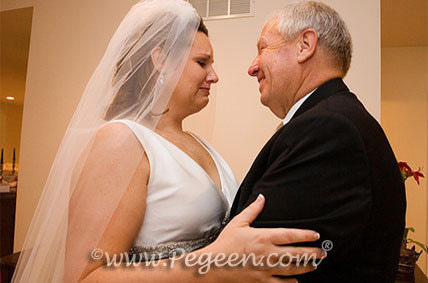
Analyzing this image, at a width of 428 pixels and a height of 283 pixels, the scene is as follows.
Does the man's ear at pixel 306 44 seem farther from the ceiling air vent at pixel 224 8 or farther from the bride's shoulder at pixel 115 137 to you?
the ceiling air vent at pixel 224 8

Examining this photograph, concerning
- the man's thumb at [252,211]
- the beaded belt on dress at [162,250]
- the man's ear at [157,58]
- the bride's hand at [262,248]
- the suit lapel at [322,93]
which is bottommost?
the beaded belt on dress at [162,250]

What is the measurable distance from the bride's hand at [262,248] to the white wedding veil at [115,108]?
38 cm

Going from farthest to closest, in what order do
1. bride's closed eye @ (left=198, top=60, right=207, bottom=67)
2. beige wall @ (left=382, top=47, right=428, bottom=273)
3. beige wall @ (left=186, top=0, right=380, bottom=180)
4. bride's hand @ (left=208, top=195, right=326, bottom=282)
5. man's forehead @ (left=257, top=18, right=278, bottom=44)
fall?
beige wall @ (left=382, top=47, right=428, bottom=273) → beige wall @ (left=186, top=0, right=380, bottom=180) → bride's closed eye @ (left=198, top=60, right=207, bottom=67) → man's forehead @ (left=257, top=18, right=278, bottom=44) → bride's hand @ (left=208, top=195, right=326, bottom=282)

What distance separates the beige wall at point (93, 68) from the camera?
238 centimetres

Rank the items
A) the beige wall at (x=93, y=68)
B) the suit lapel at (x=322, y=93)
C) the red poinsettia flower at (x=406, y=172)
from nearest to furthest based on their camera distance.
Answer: the suit lapel at (x=322, y=93), the red poinsettia flower at (x=406, y=172), the beige wall at (x=93, y=68)

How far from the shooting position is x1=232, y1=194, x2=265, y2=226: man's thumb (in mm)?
799

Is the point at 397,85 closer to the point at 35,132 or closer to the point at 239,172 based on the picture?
the point at 239,172

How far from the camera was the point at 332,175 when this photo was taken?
77 cm

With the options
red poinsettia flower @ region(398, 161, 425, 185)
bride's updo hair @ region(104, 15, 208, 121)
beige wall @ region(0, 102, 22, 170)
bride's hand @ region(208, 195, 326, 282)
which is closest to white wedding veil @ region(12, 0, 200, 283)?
→ bride's updo hair @ region(104, 15, 208, 121)

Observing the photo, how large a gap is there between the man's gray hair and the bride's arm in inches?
24.4

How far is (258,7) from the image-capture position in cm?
264

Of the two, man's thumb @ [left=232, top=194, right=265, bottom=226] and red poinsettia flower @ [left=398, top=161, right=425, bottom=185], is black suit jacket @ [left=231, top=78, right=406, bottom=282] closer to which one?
man's thumb @ [left=232, top=194, right=265, bottom=226]

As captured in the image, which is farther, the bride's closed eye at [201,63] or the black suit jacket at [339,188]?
the bride's closed eye at [201,63]

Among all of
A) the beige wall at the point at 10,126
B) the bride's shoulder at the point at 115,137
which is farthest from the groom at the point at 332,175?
the beige wall at the point at 10,126
